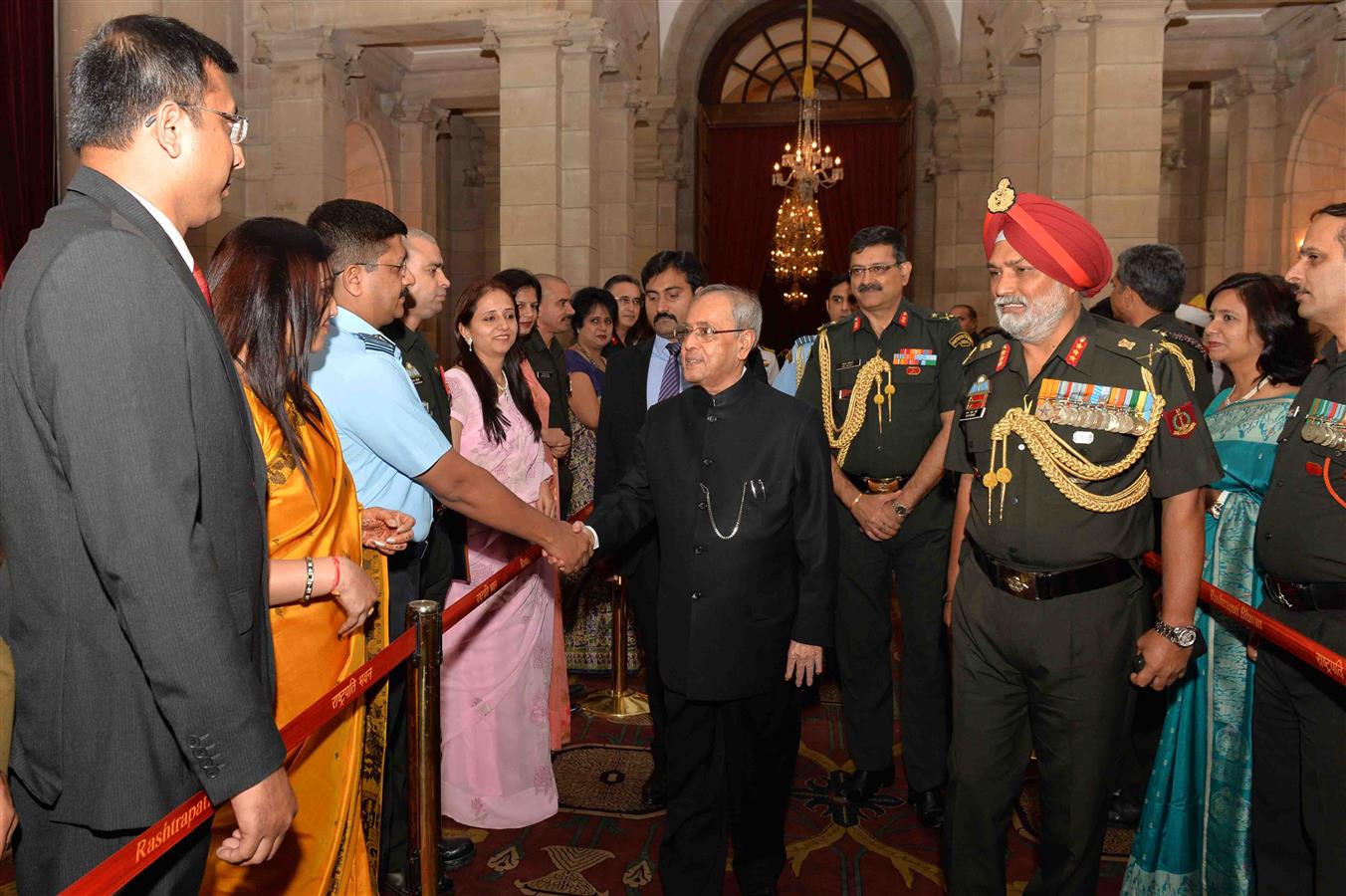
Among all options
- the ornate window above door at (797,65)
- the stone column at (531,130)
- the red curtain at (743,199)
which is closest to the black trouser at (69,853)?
the stone column at (531,130)

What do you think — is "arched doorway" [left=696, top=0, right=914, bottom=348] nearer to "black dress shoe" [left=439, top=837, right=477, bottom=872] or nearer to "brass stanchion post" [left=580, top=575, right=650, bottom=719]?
"brass stanchion post" [left=580, top=575, right=650, bottom=719]

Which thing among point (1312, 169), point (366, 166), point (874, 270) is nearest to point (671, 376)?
point (874, 270)

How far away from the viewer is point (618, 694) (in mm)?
4520

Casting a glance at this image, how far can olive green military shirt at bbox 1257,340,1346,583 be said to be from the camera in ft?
7.22

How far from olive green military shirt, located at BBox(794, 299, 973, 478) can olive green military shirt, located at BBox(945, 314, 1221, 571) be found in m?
1.11

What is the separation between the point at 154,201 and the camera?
1.43 meters

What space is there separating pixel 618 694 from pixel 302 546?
109 inches

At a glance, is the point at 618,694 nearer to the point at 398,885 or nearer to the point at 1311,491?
the point at 398,885

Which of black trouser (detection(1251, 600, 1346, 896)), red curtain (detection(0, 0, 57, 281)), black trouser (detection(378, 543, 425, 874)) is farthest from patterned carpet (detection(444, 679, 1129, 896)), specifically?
red curtain (detection(0, 0, 57, 281))

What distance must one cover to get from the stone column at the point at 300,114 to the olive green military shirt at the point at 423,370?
6.68 meters

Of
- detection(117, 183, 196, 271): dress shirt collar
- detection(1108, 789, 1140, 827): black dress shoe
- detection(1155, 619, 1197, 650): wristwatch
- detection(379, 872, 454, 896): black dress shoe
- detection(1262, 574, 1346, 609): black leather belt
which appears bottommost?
detection(1108, 789, 1140, 827): black dress shoe

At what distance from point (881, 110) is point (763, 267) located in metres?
3.06

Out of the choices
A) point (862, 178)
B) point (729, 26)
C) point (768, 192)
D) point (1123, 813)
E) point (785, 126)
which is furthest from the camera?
point (768, 192)

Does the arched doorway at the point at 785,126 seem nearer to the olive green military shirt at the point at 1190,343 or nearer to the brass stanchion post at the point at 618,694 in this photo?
the olive green military shirt at the point at 1190,343
